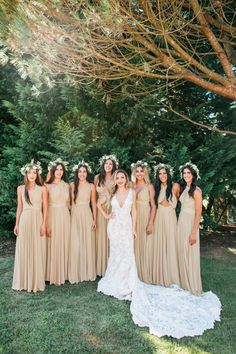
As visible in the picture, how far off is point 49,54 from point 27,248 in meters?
2.99

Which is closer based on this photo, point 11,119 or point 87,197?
point 87,197

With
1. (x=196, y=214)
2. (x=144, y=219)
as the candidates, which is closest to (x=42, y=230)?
(x=144, y=219)

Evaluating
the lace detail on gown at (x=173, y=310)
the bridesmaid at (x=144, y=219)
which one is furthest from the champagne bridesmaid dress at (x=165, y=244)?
the lace detail on gown at (x=173, y=310)

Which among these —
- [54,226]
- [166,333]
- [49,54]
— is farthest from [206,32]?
[166,333]

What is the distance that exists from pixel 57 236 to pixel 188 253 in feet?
7.18

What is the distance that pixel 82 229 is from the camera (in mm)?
6398

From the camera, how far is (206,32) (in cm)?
576

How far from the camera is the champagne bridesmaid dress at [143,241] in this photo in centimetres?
635

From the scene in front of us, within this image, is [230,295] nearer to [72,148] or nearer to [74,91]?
[72,148]

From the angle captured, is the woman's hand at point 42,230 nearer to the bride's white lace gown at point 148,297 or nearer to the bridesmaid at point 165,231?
the bride's white lace gown at point 148,297

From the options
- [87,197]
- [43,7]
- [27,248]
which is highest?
[43,7]

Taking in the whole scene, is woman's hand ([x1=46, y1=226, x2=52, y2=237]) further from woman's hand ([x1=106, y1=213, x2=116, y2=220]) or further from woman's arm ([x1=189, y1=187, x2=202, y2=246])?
woman's arm ([x1=189, y1=187, x2=202, y2=246])

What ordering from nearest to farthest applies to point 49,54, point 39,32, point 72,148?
point 39,32, point 49,54, point 72,148

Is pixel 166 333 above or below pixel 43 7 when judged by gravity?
below
